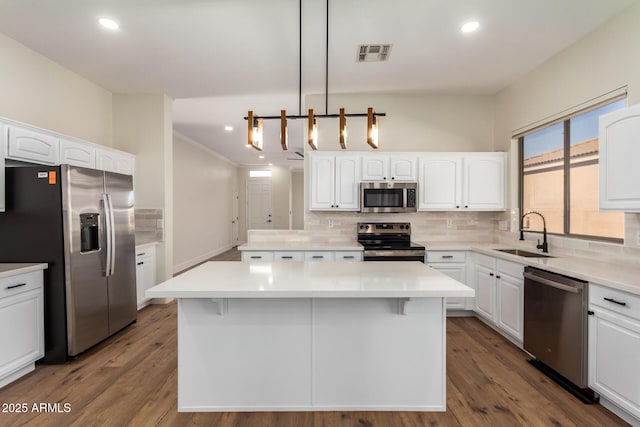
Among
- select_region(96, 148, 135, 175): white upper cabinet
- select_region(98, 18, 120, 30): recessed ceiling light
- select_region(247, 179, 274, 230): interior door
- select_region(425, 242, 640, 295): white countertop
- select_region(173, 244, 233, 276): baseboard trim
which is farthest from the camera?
select_region(247, 179, 274, 230): interior door

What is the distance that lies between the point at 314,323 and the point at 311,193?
2270 millimetres

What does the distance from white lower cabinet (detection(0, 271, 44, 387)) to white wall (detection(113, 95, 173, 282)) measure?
1.73 metres

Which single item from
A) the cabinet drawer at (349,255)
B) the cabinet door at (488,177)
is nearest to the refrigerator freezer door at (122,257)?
the cabinet drawer at (349,255)

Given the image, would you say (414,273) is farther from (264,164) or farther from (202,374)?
(264,164)

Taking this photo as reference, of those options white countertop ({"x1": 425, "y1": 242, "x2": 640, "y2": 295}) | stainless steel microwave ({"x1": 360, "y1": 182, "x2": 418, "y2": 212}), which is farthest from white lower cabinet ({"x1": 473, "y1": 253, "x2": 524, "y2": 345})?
stainless steel microwave ({"x1": 360, "y1": 182, "x2": 418, "y2": 212})

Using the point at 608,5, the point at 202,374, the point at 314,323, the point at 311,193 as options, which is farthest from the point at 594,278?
the point at 311,193

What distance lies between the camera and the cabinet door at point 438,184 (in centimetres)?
407

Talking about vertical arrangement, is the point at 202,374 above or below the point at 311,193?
below

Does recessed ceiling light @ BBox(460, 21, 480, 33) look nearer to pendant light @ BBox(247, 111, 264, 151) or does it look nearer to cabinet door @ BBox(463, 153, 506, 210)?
cabinet door @ BBox(463, 153, 506, 210)

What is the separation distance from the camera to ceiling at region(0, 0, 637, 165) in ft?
8.13

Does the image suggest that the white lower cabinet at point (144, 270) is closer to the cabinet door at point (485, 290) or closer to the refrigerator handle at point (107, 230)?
the refrigerator handle at point (107, 230)

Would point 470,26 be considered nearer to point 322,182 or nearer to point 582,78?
point 582,78

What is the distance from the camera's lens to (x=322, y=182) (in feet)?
13.4

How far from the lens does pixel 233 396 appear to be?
6.73 feet
